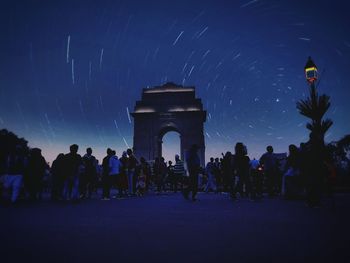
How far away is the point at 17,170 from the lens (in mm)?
9016

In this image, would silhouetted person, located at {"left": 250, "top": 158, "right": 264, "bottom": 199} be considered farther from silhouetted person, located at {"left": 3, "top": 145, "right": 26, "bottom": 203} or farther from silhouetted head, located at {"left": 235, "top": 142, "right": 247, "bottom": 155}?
silhouetted person, located at {"left": 3, "top": 145, "right": 26, "bottom": 203}

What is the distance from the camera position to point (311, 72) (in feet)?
48.3

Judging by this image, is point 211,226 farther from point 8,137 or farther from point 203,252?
point 8,137

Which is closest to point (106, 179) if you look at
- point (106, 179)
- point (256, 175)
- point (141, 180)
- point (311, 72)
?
point (106, 179)

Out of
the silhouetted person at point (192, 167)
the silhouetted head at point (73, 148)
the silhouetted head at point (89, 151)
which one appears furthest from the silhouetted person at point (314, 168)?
the silhouetted head at point (89, 151)

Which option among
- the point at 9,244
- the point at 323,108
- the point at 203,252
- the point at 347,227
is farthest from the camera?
the point at 323,108

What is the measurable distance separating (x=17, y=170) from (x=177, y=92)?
28992 mm

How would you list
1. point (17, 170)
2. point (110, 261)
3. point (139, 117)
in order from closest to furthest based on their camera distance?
1. point (110, 261)
2. point (17, 170)
3. point (139, 117)

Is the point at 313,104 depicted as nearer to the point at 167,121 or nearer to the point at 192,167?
the point at 192,167

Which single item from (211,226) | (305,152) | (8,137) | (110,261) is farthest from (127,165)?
(8,137)

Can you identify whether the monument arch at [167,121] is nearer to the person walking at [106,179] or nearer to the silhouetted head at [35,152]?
the person walking at [106,179]

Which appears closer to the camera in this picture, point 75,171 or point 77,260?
point 77,260

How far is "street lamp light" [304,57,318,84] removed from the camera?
14664mm

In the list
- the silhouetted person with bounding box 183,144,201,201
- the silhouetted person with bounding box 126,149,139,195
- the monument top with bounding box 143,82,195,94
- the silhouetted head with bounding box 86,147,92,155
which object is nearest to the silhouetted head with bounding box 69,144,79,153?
the silhouetted head with bounding box 86,147,92,155
